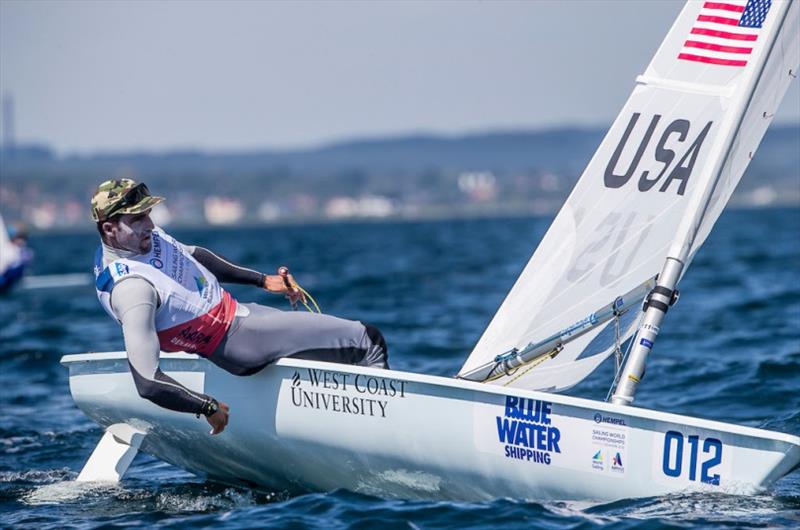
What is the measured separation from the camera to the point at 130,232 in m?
4.88

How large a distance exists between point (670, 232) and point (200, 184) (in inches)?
5711

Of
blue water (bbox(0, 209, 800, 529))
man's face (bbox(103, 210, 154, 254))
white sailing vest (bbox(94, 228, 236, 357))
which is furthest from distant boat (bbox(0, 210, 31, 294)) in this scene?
man's face (bbox(103, 210, 154, 254))

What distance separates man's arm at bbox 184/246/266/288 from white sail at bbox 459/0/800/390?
1.07 meters

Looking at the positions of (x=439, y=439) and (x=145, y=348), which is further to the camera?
(x=439, y=439)

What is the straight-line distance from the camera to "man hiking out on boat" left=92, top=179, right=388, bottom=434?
481cm

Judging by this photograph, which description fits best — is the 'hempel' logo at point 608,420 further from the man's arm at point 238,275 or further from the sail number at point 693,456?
the man's arm at point 238,275

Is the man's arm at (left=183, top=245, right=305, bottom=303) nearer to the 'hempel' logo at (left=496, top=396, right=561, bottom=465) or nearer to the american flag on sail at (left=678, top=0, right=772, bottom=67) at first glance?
the 'hempel' logo at (left=496, top=396, right=561, bottom=465)

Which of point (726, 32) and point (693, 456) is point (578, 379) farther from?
point (726, 32)

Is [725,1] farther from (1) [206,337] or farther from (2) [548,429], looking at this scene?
(1) [206,337]

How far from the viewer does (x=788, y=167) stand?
514 feet

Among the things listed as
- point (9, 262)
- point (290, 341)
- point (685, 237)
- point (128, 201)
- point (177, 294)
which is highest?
point (128, 201)

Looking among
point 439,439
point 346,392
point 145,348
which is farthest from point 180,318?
point 439,439

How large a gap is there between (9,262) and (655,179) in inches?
593

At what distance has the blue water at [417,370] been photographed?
15.6 ft
